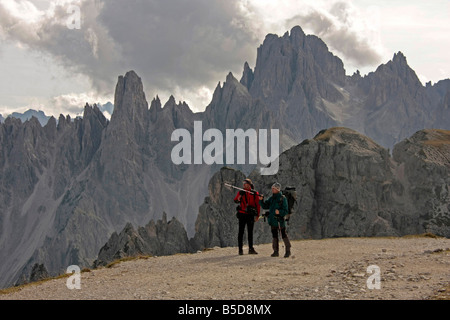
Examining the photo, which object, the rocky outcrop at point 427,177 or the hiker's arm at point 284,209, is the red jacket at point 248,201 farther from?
the rocky outcrop at point 427,177

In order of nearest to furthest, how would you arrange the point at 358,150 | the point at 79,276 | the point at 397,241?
the point at 79,276
the point at 397,241
the point at 358,150

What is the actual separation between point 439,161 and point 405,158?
8089mm

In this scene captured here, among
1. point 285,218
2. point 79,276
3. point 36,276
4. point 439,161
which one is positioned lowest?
point 36,276

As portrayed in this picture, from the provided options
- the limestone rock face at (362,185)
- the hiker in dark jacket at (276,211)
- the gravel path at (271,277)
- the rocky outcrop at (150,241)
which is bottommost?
the rocky outcrop at (150,241)

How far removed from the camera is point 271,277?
15461 mm

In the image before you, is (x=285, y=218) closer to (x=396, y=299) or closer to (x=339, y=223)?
(x=396, y=299)

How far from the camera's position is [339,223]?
105m

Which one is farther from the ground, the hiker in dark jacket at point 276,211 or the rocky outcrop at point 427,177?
the rocky outcrop at point 427,177

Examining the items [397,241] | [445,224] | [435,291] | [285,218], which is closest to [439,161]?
[445,224]

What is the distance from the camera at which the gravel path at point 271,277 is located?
13.0 metres

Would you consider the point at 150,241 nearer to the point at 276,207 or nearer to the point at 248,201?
the point at 248,201

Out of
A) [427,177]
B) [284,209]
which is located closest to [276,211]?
[284,209]

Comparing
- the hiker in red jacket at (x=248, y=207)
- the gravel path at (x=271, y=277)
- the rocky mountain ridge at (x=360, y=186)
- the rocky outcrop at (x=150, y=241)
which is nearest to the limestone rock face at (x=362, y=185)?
the rocky mountain ridge at (x=360, y=186)

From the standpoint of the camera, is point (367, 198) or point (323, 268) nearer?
point (323, 268)
